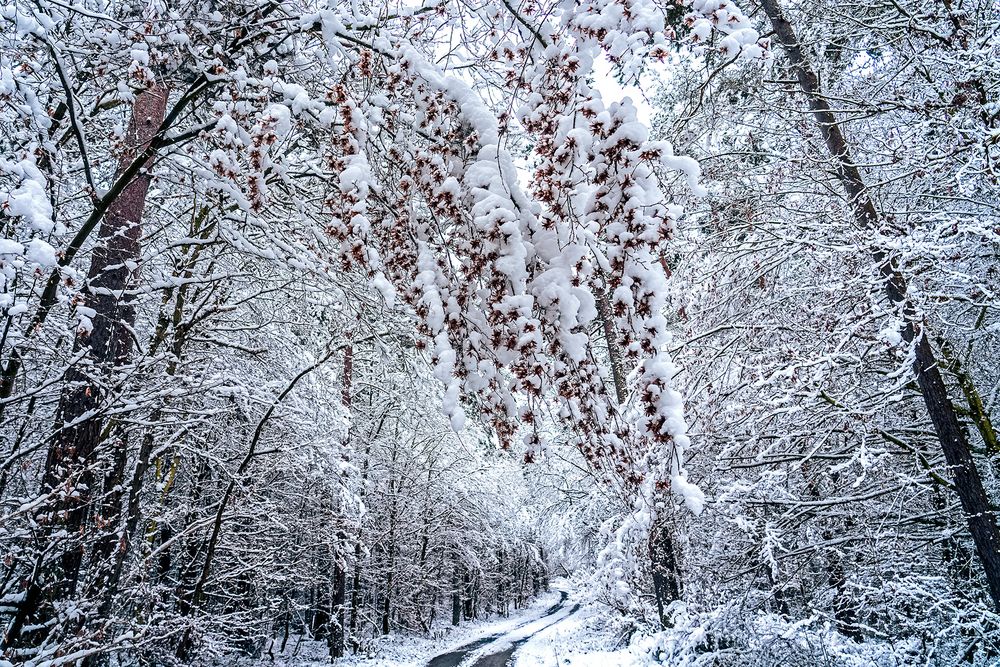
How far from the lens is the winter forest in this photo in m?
2.36

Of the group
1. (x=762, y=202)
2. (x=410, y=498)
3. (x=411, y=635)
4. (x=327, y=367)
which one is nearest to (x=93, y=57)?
(x=327, y=367)

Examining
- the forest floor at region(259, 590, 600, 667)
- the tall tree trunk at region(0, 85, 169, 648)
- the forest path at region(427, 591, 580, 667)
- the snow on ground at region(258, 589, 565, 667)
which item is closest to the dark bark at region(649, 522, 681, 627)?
the forest floor at region(259, 590, 600, 667)

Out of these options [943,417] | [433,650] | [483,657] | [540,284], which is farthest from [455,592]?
[540,284]

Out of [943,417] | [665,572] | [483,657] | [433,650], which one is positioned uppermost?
[943,417]

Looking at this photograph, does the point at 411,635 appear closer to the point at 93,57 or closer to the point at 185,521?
the point at 185,521

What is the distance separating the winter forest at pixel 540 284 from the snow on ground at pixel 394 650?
16.1 feet

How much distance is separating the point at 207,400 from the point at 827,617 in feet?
29.1

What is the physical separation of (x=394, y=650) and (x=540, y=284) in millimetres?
19452

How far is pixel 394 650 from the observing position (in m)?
18.2

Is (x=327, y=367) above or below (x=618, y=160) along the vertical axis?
above

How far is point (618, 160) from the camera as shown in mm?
2156

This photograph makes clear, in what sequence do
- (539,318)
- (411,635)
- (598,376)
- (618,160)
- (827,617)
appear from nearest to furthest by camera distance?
1. (618,160)
2. (539,318)
3. (598,376)
4. (827,617)
5. (411,635)

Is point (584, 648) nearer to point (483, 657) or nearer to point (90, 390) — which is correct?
point (483, 657)

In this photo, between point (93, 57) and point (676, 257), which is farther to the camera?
point (676, 257)
